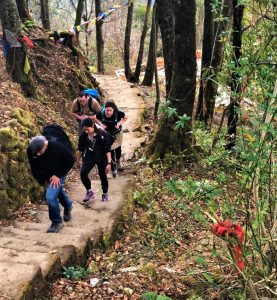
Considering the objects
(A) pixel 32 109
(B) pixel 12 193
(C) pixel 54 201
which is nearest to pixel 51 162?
(C) pixel 54 201

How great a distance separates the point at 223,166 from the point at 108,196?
3.80 metres

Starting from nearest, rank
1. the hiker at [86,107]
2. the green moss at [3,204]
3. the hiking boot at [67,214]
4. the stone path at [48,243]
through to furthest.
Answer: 1. the stone path at [48,243]
2. the green moss at [3,204]
3. the hiking boot at [67,214]
4. the hiker at [86,107]

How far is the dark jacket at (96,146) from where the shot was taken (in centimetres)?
711

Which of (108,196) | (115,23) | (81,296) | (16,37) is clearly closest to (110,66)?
(115,23)

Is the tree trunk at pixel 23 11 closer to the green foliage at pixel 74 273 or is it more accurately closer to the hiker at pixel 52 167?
the hiker at pixel 52 167

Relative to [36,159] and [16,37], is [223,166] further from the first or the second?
[16,37]

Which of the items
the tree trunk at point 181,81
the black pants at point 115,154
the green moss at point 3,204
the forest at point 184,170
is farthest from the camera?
the black pants at point 115,154

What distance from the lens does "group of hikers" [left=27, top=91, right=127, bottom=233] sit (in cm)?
600

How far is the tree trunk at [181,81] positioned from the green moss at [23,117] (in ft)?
8.76

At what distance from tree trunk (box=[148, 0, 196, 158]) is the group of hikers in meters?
1.00

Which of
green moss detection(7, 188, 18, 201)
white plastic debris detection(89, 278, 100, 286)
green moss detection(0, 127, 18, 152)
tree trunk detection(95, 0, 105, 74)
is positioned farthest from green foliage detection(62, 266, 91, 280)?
tree trunk detection(95, 0, 105, 74)

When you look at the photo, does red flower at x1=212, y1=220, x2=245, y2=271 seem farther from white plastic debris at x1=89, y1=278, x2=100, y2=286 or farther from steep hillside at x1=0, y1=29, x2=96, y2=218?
steep hillside at x1=0, y1=29, x2=96, y2=218

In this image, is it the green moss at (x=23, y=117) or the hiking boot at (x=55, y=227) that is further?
the green moss at (x=23, y=117)

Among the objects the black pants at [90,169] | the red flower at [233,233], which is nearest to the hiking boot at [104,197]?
the black pants at [90,169]
